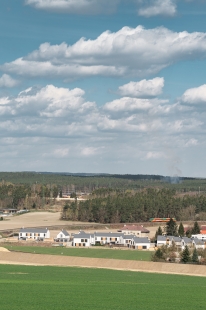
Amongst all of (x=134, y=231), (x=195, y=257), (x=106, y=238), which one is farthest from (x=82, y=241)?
(x=195, y=257)

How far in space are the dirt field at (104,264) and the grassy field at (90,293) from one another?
34.4ft

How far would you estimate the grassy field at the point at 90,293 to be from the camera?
28.3m

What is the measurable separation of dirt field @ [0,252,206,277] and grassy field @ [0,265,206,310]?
10.5m

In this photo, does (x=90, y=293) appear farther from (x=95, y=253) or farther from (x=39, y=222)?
(x=39, y=222)

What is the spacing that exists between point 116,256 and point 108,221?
63749 millimetres

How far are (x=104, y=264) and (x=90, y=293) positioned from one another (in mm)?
26444

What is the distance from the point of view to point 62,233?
3853 inches

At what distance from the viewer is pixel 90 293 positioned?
3272cm

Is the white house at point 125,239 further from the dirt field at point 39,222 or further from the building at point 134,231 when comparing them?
the dirt field at point 39,222

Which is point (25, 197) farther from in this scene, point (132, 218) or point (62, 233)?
point (62, 233)

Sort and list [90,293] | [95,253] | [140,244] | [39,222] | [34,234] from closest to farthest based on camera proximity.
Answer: [90,293]
[95,253]
[140,244]
[34,234]
[39,222]

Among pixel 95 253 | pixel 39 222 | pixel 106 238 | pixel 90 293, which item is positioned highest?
pixel 39 222

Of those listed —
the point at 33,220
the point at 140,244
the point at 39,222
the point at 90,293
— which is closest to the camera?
the point at 90,293

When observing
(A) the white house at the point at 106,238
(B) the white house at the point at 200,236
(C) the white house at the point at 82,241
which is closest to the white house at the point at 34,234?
(A) the white house at the point at 106,238
